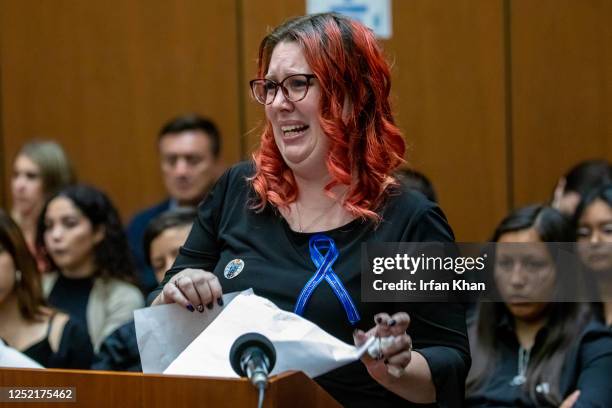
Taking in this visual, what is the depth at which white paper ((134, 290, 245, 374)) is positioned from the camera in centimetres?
188

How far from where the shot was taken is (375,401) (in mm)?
1858

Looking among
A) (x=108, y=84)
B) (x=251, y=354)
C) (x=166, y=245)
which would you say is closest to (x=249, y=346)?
(x=251, y=354)

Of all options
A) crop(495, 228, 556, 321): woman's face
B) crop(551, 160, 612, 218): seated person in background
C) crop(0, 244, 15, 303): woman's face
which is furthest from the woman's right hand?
crop(551, 160, 612, 218): seated person in background

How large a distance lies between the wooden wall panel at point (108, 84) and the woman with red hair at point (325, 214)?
10.5 ft

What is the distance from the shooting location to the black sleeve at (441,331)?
6.04 ft

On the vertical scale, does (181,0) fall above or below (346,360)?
above

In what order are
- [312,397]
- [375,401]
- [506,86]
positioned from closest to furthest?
1. [312,397]
2. [375,401]
3. [506,86]

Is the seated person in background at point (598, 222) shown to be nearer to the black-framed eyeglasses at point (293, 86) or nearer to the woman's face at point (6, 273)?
the black-framed eyeglasses at point (293, 86)

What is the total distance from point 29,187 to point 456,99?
6.84 ft

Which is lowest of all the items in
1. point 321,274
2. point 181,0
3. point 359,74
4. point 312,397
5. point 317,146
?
point 312,397

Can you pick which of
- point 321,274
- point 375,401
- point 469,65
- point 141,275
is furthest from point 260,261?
point 469,65

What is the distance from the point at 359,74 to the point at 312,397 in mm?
660

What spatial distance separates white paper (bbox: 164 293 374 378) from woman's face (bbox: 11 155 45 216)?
315cm

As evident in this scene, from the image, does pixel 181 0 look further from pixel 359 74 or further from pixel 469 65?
→ pixel 359 74
